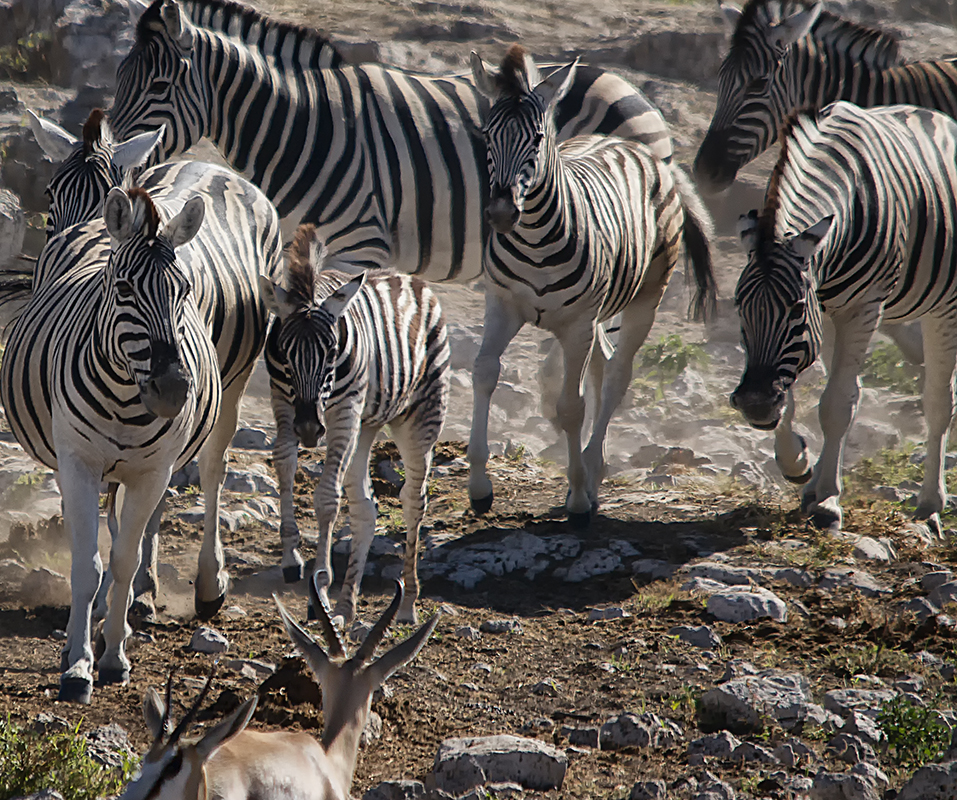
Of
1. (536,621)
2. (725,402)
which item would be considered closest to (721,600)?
(536,621)

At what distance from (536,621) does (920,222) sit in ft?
11.8

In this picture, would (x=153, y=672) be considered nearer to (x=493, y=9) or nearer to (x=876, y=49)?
(x=876, y=49)

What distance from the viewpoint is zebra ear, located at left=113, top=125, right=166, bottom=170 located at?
5.84 meters

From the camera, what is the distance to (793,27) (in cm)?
911

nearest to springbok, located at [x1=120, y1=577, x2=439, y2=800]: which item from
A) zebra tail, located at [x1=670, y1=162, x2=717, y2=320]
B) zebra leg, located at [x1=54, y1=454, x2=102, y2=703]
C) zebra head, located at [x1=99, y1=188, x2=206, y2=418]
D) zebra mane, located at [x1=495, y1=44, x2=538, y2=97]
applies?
zebra head, located at [x1=99, y1=188, x2=206, y2=418]

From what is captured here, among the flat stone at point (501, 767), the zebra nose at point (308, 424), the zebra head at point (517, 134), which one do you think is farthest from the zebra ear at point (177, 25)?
the flat stone at point (501, 767)

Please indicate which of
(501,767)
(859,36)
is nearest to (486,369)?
(501,767)

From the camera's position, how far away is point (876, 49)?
9.54 meters

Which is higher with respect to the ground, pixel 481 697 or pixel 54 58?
pixel 54 58

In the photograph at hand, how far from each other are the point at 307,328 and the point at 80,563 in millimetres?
1517

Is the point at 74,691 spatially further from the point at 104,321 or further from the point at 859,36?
the point at 859,36

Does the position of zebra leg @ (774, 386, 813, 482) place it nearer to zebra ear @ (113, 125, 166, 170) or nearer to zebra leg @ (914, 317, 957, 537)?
zebra leg @ (914, 317, 957, 537)

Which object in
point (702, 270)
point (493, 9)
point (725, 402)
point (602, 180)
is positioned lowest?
point (725, 402)

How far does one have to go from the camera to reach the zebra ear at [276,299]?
564 cm
